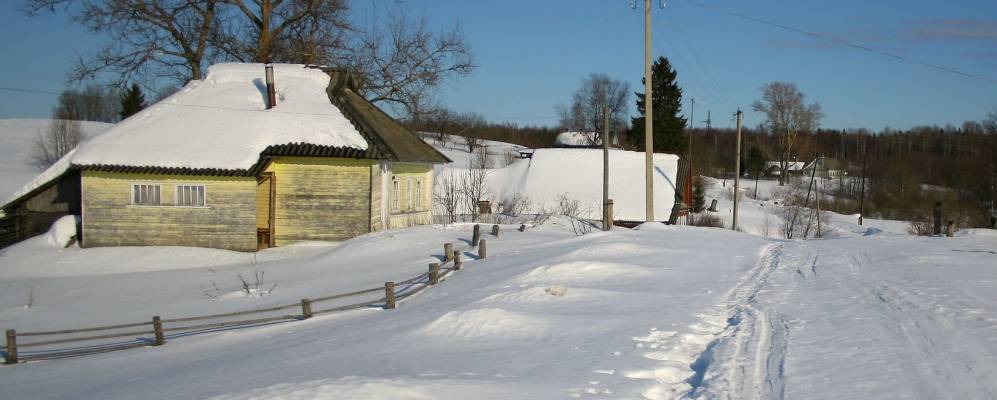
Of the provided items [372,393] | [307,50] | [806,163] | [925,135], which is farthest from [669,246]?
[925,135]

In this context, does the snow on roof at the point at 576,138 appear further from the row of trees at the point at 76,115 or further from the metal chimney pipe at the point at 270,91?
the metal chimney pipe at the point at 270,91

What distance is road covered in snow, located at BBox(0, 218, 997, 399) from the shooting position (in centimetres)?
754

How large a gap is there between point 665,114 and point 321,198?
47.6 m

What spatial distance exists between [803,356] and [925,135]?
389 ft

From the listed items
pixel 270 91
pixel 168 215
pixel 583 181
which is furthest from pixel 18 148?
pixel 168 215

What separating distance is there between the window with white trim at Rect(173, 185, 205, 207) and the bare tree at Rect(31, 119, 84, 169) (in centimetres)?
4438

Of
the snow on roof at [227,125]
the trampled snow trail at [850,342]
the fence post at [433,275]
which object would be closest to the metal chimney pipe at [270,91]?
the snow on roof at [227,125]

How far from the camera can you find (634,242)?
19.6 meters

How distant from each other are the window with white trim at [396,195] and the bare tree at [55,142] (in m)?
45.7

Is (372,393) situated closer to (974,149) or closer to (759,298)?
(759,298)

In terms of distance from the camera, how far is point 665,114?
66.4m

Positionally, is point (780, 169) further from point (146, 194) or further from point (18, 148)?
point (146, 194)

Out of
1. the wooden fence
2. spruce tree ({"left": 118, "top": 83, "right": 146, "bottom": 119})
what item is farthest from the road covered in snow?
spruce tree ({"left": 118, "top": 83, "right": 146, "bottom": 119})

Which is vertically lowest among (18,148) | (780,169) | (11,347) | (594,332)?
(11,347)
